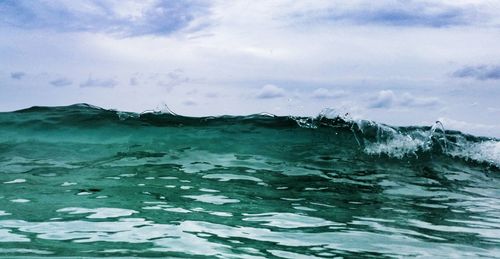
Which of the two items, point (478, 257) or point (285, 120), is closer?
point (478, 257)

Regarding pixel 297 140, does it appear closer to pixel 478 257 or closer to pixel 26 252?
pixel 478 257

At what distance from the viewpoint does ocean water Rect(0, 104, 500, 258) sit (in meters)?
3.98

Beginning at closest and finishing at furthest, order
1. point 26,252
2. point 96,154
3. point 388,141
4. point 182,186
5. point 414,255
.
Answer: point 26,252 < point 414,255 < point 182,186 < point 96,154 < point 388,141

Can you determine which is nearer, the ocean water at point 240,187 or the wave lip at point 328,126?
the ocean water at point 240,187

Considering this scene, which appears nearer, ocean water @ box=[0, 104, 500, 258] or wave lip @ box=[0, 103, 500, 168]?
ocean water @ box=[0, 104, 500, 258]

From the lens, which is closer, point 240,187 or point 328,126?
point 240,187

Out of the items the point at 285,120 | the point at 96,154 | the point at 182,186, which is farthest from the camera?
the point at 285,120

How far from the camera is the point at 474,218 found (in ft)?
18.1

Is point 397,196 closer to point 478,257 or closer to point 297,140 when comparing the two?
point 478,257

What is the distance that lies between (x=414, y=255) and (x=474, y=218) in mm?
2100

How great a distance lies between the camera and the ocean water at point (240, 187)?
3.98 metres

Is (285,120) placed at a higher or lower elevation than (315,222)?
higher

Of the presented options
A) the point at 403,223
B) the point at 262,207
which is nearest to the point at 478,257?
the point at 403,223

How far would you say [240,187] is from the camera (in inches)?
260
